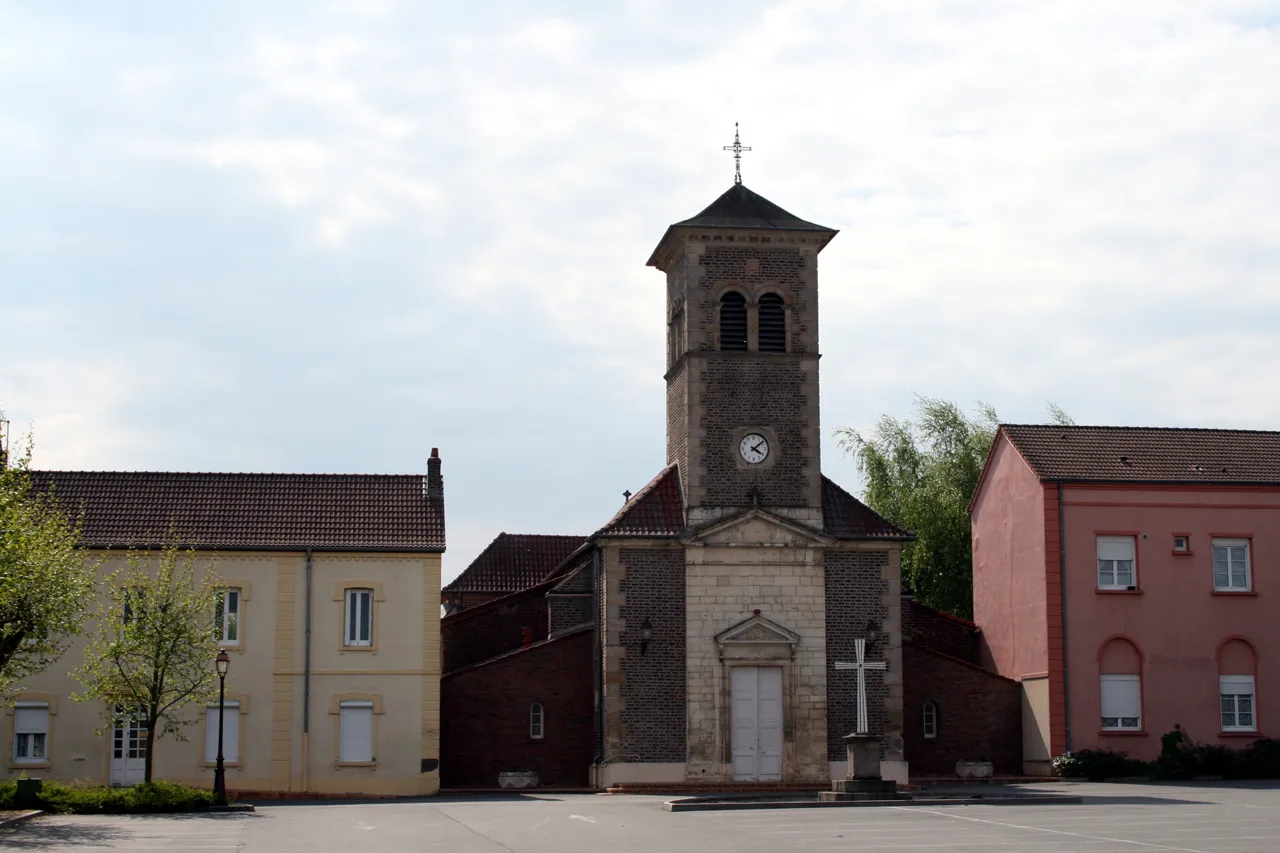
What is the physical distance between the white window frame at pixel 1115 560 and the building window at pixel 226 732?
2073 centimetres

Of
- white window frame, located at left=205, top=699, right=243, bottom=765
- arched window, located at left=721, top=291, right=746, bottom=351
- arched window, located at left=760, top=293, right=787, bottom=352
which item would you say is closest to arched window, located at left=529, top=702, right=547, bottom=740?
white window frame, located at left=205, top=699, right=243, bottom=765

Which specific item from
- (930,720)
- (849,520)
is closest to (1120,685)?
(930,720)

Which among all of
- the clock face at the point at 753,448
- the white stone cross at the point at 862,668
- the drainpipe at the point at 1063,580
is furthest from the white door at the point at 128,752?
the drainpipe at the point at 1063,580

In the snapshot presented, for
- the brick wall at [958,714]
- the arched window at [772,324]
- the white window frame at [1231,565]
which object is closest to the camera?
the arched window at [772,324]

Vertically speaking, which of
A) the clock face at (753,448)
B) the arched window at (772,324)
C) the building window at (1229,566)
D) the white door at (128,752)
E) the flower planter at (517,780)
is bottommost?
the flower planter at (517,780)

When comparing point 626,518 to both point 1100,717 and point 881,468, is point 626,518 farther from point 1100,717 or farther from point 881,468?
point 881,468

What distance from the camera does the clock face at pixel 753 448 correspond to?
36781mm

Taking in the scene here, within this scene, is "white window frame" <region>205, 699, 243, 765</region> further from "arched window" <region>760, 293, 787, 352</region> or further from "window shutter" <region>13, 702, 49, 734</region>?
"arched window" <region>760, 293, 787, 352</region>

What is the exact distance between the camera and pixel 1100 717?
126ft

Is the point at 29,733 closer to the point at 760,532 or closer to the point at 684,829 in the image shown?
the point at 760,532

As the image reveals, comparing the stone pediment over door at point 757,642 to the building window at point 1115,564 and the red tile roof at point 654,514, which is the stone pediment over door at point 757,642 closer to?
the red tile roof at point 654,514

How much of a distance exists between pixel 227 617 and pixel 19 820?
1024 centimetres

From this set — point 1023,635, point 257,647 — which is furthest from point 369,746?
point 1023,635

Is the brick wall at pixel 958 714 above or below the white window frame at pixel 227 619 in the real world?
below
